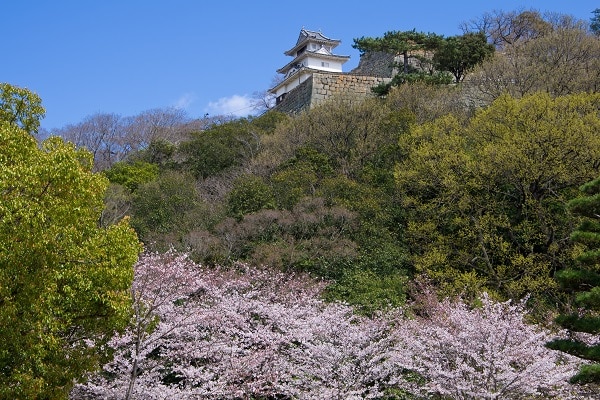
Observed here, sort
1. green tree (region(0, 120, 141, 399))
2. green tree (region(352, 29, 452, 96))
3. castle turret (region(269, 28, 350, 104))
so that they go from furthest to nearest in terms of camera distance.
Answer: castle turret (region(269, 28, 350, 104))
green tree (region(352, 29, 452, 96))
green tree (region(0, 120, 141, 399))

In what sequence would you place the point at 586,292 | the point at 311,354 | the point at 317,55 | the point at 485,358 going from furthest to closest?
the point at 317,55 → the point at 311,354 → the point at 485,358 → the point at 586,292

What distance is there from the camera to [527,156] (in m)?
14.6

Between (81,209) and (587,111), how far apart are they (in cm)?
1312

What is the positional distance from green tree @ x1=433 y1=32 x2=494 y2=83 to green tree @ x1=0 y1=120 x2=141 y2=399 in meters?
20.5

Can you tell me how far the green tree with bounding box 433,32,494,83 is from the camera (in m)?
24.9

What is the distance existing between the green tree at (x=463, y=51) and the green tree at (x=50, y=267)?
2054cm

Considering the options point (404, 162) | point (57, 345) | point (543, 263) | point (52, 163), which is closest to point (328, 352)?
point (57, 345)

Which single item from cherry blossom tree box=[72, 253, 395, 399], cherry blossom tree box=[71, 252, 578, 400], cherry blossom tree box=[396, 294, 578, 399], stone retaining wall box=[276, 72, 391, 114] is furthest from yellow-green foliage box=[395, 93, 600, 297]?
stone retaining wall box=[276, 72, 391, 114]

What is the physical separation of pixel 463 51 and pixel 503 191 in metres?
11.0

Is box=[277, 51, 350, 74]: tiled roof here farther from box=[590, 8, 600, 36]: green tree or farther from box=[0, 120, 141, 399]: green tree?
box=[0, 120, 141, 399]: green tree

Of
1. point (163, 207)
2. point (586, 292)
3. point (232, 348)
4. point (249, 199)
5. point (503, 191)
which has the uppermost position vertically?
point (503, 191)

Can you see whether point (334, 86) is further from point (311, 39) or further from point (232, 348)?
point (232, 348)

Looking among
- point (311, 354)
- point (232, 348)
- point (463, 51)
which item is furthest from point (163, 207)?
point (463, 51)

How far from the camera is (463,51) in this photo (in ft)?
81.8
